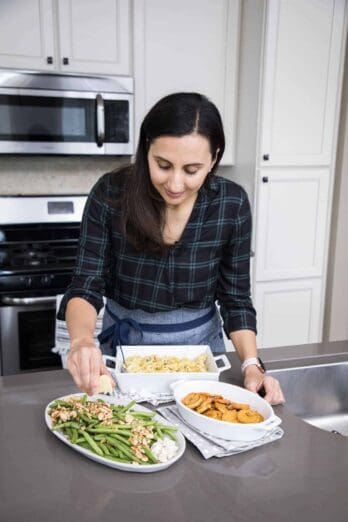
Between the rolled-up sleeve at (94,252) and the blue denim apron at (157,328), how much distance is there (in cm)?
9

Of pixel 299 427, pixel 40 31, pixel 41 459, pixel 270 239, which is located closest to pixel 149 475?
pixel 41 459

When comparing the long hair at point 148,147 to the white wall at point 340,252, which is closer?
the long hair at point 148,147

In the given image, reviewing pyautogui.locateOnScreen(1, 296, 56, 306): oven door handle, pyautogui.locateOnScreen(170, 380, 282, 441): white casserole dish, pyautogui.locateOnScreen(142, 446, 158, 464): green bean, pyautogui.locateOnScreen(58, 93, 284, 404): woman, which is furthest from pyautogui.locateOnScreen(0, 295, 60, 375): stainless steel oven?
pyautogui.locateOnScreen(142, 446, 158, 464): green bean

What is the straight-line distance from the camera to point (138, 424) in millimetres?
817

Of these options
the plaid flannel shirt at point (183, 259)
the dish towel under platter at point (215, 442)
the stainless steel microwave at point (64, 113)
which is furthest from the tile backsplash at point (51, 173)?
the dish towel under platter at point (215, 442)

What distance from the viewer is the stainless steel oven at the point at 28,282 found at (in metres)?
2.18

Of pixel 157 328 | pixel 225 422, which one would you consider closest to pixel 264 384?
pixel 225 422

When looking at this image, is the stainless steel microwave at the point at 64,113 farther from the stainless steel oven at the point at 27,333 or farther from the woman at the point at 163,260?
the woman at the point at 163,260

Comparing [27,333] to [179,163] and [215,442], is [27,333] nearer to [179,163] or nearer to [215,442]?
[179,163]

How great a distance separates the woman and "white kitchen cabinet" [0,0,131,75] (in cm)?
136

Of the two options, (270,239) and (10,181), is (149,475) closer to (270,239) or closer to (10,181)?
(270,239)

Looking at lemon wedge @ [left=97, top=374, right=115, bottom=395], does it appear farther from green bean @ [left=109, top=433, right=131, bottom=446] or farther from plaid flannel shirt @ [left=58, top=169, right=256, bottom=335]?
plaid flannel shirt @ [left=58, top=169, right=256, bottom=335]

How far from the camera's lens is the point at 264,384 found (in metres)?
0.99

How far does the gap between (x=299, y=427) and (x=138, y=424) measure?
30 cm
